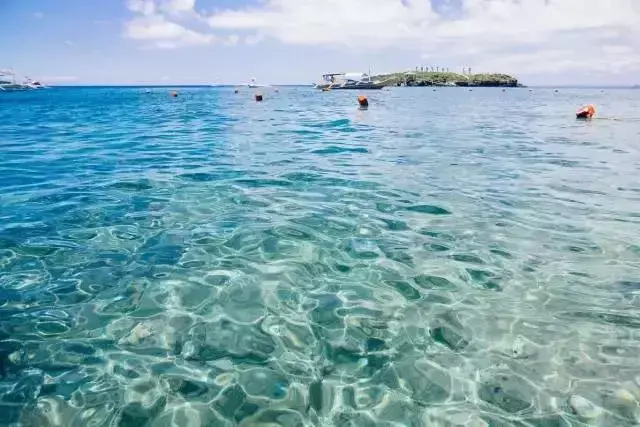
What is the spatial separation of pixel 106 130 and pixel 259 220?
24.3m

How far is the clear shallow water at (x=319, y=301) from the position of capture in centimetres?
475

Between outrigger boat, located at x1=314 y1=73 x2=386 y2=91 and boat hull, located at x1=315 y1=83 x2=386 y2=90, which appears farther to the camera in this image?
outrigger boat, located at x1=314 y1=73 x2=386 y2=91

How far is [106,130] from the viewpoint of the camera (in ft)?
98.0

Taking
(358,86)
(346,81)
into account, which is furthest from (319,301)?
(346,81)

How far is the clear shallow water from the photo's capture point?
475 cm

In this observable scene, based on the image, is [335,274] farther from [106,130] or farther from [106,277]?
[106,130]

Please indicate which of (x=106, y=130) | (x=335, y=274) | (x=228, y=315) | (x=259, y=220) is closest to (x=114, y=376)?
(x=228, y=315)

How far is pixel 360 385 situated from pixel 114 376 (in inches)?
114

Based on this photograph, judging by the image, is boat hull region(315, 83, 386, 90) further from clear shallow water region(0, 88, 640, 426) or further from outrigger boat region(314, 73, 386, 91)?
clear shallow water region(0, 88, 640, 426)

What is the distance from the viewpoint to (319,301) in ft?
22.2

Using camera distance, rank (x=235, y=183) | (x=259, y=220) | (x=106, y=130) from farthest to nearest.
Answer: (x=106, y=130) < (x=235, y=183) < (x=259, y=220)

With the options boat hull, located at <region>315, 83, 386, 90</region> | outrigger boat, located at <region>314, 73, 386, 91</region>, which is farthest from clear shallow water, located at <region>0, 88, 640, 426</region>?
outrigger boat, located at <region>314, 73, 386, 91</region>

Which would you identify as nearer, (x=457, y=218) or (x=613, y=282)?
(x=613, y=282)

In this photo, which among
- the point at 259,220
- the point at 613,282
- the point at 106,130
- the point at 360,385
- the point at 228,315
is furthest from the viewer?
the point at 106,130
